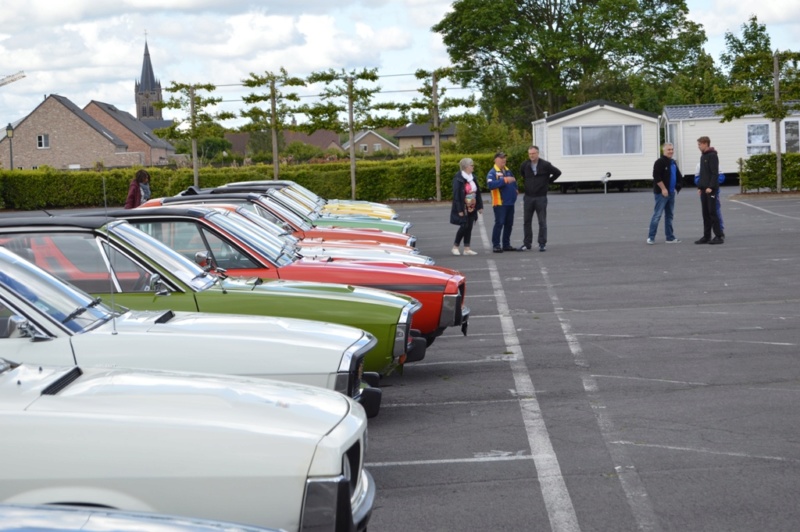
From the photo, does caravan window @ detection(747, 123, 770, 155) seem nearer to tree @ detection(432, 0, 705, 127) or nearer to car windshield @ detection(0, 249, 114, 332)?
tree @ detection(432, 0, 705, 127)

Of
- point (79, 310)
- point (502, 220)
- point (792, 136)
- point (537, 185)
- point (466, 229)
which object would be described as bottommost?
point (466, 229)

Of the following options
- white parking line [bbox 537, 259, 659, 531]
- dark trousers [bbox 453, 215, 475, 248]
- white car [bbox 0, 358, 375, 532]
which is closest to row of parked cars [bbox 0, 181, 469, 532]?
white car [bbox 0, 358, 375, 532]

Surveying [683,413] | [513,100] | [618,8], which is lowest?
[683,413]

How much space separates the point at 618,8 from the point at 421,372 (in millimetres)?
53294

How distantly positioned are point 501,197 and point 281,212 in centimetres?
591

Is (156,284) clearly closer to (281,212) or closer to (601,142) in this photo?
(281,212)

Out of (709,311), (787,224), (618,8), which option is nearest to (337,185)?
(787,224)

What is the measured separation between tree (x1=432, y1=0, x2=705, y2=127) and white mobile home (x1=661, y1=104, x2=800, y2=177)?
16935 mm

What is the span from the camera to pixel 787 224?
79.5 feet

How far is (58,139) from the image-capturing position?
8144 centimetres

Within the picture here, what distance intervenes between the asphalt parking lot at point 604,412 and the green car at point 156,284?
2.24 feet

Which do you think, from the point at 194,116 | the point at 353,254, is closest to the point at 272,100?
the point at 194,116

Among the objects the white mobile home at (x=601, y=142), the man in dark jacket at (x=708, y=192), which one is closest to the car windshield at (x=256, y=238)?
the man in dark jacket at (x=708, y=192)

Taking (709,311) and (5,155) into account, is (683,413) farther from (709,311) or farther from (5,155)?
(5,155)
